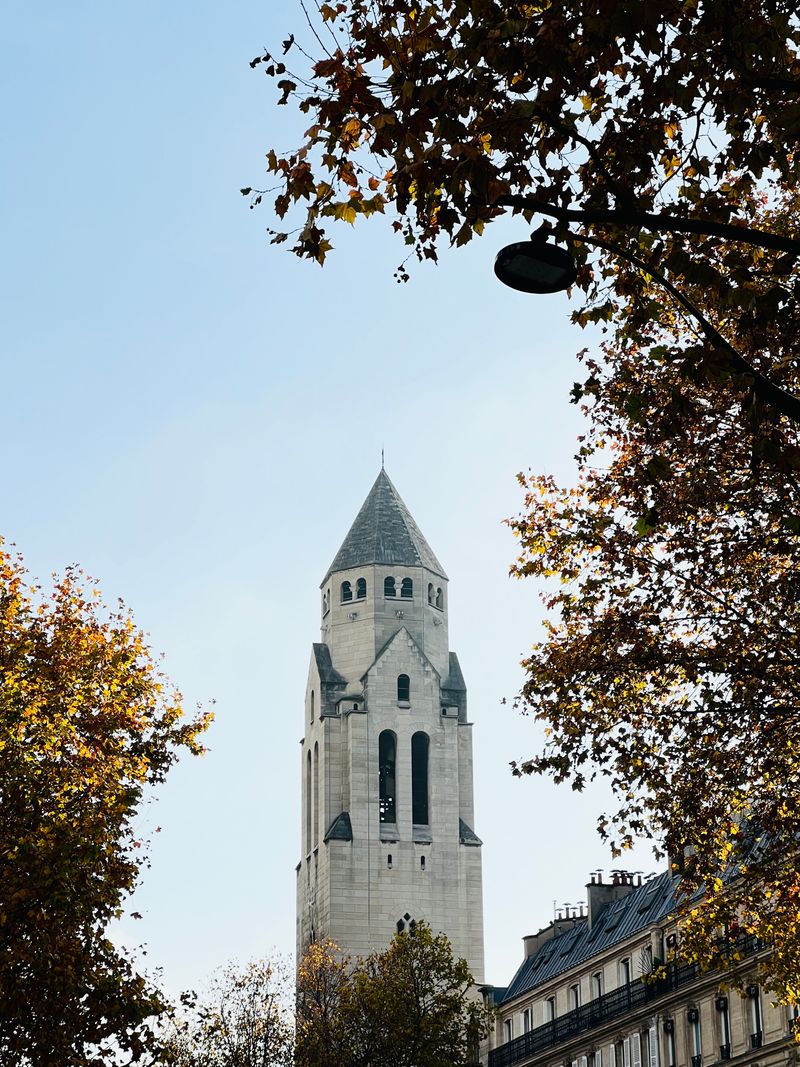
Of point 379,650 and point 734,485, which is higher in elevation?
point 379,650

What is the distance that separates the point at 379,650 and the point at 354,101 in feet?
304

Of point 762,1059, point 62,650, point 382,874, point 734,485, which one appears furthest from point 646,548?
point 382,874

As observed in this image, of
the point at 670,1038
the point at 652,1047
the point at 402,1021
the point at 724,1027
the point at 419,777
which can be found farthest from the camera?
the point at 419,777

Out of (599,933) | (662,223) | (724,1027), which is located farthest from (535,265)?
(599,933)

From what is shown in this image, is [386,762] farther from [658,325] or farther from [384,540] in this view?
[658,325]

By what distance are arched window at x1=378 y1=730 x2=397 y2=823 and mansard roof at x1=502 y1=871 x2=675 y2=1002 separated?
29.1m

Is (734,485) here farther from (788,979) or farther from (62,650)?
(62,650)

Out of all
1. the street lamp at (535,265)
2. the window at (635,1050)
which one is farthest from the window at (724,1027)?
the street lamp at (535,265)

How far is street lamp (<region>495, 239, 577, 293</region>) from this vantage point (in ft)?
39.8

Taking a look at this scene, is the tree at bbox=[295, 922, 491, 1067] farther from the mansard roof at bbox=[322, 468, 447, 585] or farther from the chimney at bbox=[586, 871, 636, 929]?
the mansard roof at bbox=[322, 468, 447, 585]

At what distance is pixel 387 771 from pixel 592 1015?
4505cm

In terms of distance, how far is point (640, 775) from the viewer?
21906mm

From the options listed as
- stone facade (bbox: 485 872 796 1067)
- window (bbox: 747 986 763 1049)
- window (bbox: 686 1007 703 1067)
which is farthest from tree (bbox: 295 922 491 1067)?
window (bbox: 747 986 763 1049)

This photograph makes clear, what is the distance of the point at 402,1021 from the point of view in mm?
56219
